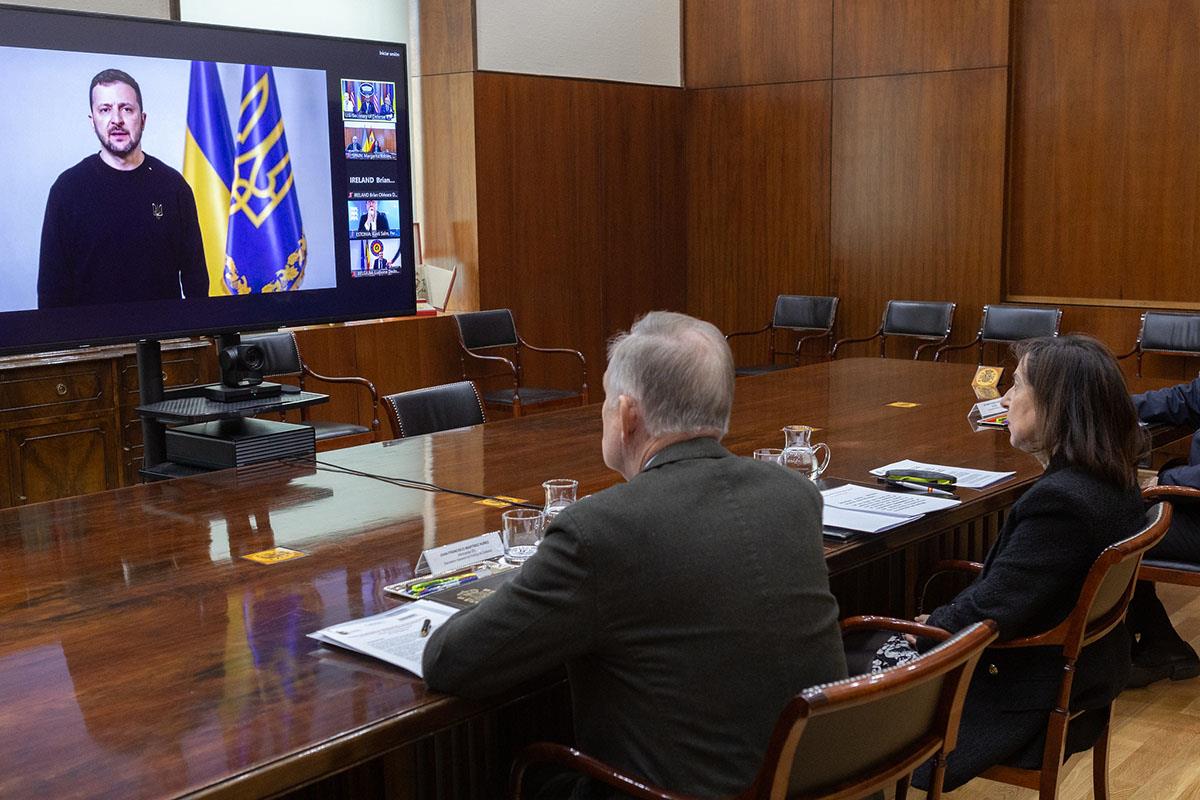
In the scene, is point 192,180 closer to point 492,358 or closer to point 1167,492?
point 1167,492

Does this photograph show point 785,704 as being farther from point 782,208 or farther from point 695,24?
point 695,24

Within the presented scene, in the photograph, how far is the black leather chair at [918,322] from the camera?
7352mm

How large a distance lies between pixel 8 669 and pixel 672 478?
1.03 metres

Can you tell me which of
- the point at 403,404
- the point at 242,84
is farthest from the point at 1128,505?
the point at 242,84

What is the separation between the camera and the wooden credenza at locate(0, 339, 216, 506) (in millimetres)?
5098

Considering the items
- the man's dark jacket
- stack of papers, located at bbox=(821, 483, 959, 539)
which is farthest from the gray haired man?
stack of papers, located at bbox=(821, 483, 959, 539)

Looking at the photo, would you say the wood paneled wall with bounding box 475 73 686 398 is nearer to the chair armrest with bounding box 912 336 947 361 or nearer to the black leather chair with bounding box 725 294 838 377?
the black leather chair with bounding box 725 294 838 377

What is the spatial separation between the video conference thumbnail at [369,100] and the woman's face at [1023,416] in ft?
7.95

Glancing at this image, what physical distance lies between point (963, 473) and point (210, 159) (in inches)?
91.2

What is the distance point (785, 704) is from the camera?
5.69ft

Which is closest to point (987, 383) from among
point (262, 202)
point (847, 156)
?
point (262, 202)

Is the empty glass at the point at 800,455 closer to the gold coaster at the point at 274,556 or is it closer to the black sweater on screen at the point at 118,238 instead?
the gold coaster at the point at 274,556

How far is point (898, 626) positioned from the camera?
2293 mm

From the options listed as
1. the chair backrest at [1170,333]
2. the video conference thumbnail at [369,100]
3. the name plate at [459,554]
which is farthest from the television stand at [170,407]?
the chair backrest at [1170,333]
